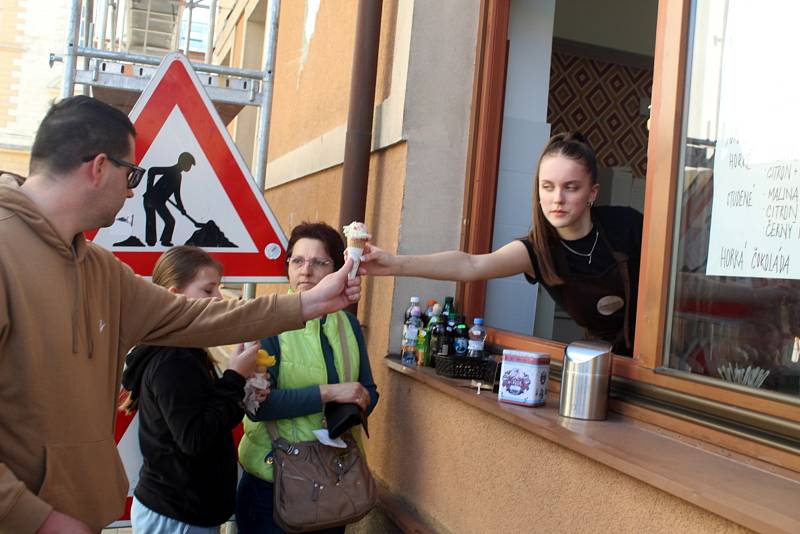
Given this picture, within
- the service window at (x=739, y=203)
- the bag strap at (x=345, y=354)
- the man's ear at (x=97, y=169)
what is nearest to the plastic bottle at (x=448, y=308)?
the bag strap at (x=345, y=354)

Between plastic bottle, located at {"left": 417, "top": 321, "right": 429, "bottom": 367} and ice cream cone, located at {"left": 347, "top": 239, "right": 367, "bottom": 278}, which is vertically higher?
ice cream cone, located at {"left": 347, "top": 239, "right": 367, "bottom": 278}

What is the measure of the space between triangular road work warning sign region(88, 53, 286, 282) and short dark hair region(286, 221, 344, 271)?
6.2 inches

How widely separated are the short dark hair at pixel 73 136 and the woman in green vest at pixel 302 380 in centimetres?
130

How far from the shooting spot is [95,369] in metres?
2.12

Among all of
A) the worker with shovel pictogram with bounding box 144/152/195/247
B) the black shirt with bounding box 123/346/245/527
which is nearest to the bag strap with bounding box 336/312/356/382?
the black shirt with bounding box 123/346/245/527

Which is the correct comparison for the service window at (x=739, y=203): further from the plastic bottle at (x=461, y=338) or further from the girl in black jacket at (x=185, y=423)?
the girl in black jacket at (x=185, y=423)

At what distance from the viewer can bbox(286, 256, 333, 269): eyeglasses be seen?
3.38 m

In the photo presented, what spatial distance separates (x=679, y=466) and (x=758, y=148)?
1.01m

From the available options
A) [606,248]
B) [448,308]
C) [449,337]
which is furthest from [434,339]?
[606,248]

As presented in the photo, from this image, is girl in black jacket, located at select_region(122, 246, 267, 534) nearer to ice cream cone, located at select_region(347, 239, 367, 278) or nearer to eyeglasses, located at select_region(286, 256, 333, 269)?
eyeglasses, located at select_region(286, 256, 333, 269)

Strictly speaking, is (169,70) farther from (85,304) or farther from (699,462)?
(699,462)

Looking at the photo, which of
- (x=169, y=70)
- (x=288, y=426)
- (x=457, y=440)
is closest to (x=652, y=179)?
(x=457, y=440)

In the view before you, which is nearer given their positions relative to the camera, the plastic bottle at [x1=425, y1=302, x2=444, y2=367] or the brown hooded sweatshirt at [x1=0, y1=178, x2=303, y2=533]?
the brown hooded sweatshirt at [x1=0, y1=178, x2=303, y2=533]

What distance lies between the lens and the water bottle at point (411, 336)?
3.94 meters
